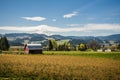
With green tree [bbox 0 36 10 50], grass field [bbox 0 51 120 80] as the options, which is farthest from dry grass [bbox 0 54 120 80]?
green tree [bbox 0 36 10 50]

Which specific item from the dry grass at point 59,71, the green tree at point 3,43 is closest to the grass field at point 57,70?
the dry grass at point 59,71

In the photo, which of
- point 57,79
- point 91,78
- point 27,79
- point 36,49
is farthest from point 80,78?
point 36,49

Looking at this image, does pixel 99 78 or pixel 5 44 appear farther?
pixel 5 44

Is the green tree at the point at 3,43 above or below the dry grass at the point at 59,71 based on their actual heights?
above

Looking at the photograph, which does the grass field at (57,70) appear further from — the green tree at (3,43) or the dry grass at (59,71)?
the green tree at (3,43)

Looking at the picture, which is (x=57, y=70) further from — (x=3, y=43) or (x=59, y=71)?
(x=3, y=43)

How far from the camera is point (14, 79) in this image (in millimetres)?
22422

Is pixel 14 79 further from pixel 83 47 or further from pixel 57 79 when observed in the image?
pixel 83 47

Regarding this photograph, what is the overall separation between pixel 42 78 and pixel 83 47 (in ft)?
452

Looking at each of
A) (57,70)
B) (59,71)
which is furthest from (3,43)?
(59,71)

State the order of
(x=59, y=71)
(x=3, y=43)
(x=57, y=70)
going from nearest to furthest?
(x=59, y=71), (x=57, y=70), (x=3, y=43)

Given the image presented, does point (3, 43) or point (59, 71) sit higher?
point (3, 43)

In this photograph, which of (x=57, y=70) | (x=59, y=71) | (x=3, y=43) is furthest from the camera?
(x=3, y=43)

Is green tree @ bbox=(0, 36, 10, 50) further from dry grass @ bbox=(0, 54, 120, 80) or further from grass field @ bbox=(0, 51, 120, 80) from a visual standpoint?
dry grass @ bbox=(0, 54, 120, 80)
